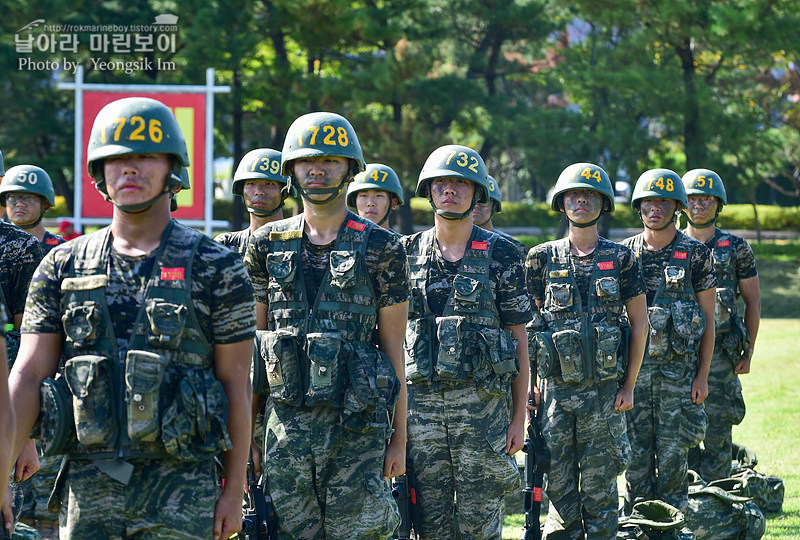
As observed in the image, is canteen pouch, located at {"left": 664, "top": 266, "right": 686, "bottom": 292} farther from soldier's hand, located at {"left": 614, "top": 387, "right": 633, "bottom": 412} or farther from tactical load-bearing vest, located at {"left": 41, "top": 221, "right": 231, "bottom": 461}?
tactical load-bearing vest, located at {"left": 41, "top": 221, "right": 231, "bottom": 461}

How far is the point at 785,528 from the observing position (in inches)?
341

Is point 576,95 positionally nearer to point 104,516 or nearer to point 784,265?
point 784,265

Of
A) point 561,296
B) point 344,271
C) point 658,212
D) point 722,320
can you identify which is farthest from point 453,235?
point 722,320

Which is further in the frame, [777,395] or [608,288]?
[777,395]

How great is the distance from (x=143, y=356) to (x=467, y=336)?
9.38 ft

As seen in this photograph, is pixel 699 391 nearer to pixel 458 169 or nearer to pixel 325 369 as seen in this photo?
pixel 458 169

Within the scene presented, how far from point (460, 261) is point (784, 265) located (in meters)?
25.0

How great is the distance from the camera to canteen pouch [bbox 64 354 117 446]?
3.80 m

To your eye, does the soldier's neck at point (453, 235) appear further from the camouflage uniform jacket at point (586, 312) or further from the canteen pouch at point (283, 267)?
the canteen pouch at point (283, 267)

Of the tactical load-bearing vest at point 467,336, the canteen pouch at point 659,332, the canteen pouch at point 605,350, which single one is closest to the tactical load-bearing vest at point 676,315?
the canteen pouch at point 659,332

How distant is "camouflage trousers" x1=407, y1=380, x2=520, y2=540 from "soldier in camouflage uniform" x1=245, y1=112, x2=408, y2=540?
1.10 meters

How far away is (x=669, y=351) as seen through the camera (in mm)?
8562

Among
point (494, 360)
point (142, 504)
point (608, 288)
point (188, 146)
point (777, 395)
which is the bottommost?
point (777, 395)

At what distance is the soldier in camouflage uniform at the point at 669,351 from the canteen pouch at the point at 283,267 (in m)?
4.13
